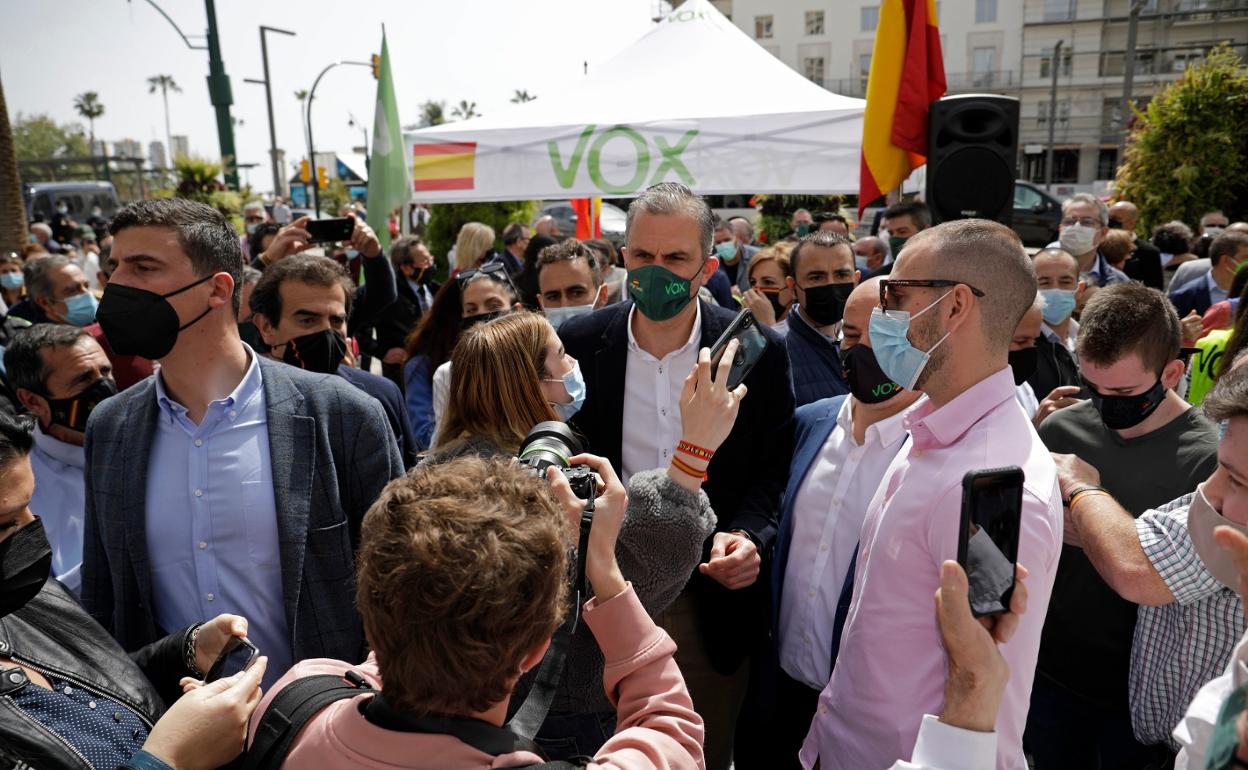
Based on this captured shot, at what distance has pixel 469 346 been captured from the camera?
7.72 ft

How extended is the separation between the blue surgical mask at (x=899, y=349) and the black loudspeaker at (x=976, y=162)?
3063 millimetres

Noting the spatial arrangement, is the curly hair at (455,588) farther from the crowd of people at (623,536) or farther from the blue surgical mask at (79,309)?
the blue surgical mask at (79,309)

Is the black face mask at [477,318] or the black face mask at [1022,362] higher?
the black face mask at [477,318]

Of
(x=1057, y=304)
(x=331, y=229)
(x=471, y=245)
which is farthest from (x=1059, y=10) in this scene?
(x=331, y=229)

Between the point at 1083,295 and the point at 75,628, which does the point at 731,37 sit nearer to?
the point at 1083,295

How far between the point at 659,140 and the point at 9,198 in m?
→ 8.71

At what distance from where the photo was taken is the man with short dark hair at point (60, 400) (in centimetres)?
299

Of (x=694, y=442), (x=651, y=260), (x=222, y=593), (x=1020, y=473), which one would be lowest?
(x=222, y=593)

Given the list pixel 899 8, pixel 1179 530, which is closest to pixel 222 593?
pixel 1179 530

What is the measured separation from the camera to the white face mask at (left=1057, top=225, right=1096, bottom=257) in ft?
21.0

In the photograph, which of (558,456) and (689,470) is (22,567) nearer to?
(558,456)

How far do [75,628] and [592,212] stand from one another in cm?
865

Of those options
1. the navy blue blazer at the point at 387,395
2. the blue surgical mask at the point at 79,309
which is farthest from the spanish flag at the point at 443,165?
the navy blue blazer at the point at 387,395

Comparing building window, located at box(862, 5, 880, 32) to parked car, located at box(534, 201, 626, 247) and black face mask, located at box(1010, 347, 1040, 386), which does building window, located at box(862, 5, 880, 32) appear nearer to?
parked car, located at box(534, 201, 626, 247)
